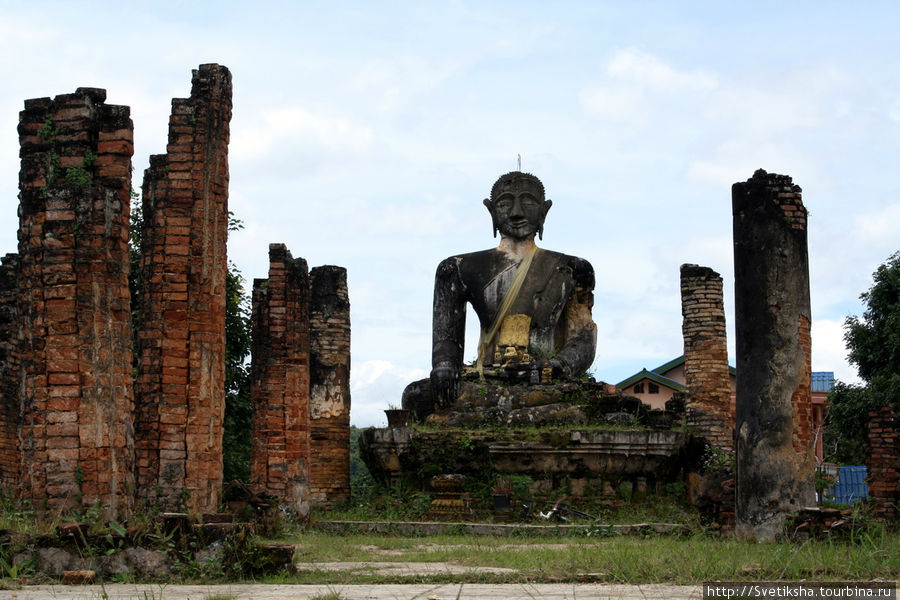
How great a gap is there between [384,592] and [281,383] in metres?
7.67

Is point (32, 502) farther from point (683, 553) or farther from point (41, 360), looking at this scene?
point (683, 553)

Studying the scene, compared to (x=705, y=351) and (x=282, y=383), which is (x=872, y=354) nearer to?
(x=705, y=351)

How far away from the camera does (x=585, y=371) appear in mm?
16562

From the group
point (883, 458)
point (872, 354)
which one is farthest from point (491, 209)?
point (872, 354)

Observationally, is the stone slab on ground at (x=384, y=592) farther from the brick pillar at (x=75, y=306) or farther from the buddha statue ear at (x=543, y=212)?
the buddha statue ear at (x=543, y=212)

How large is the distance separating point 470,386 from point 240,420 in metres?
5.95

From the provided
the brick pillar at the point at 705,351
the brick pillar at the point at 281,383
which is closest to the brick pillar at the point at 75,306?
the brick pillar at the point at 281,383

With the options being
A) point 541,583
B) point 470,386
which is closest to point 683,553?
point 541,583

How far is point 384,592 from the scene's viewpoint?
19.3 ft

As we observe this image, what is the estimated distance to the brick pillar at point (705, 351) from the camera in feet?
53.9

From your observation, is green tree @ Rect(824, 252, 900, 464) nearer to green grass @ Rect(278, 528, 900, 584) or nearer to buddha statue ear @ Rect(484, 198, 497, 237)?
buddha statue ear @ Rect(484, 198, 497, 237)

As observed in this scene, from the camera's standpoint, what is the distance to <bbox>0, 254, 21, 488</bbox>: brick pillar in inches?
558

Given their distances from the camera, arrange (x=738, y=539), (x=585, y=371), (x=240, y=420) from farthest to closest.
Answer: (x=240, y=420), (x=585, y=371), (x=738, y=539)

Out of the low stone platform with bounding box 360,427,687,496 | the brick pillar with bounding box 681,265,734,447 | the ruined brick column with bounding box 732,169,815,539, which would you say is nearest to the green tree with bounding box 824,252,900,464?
the brick pillar with bounding box 681,265,734,447
